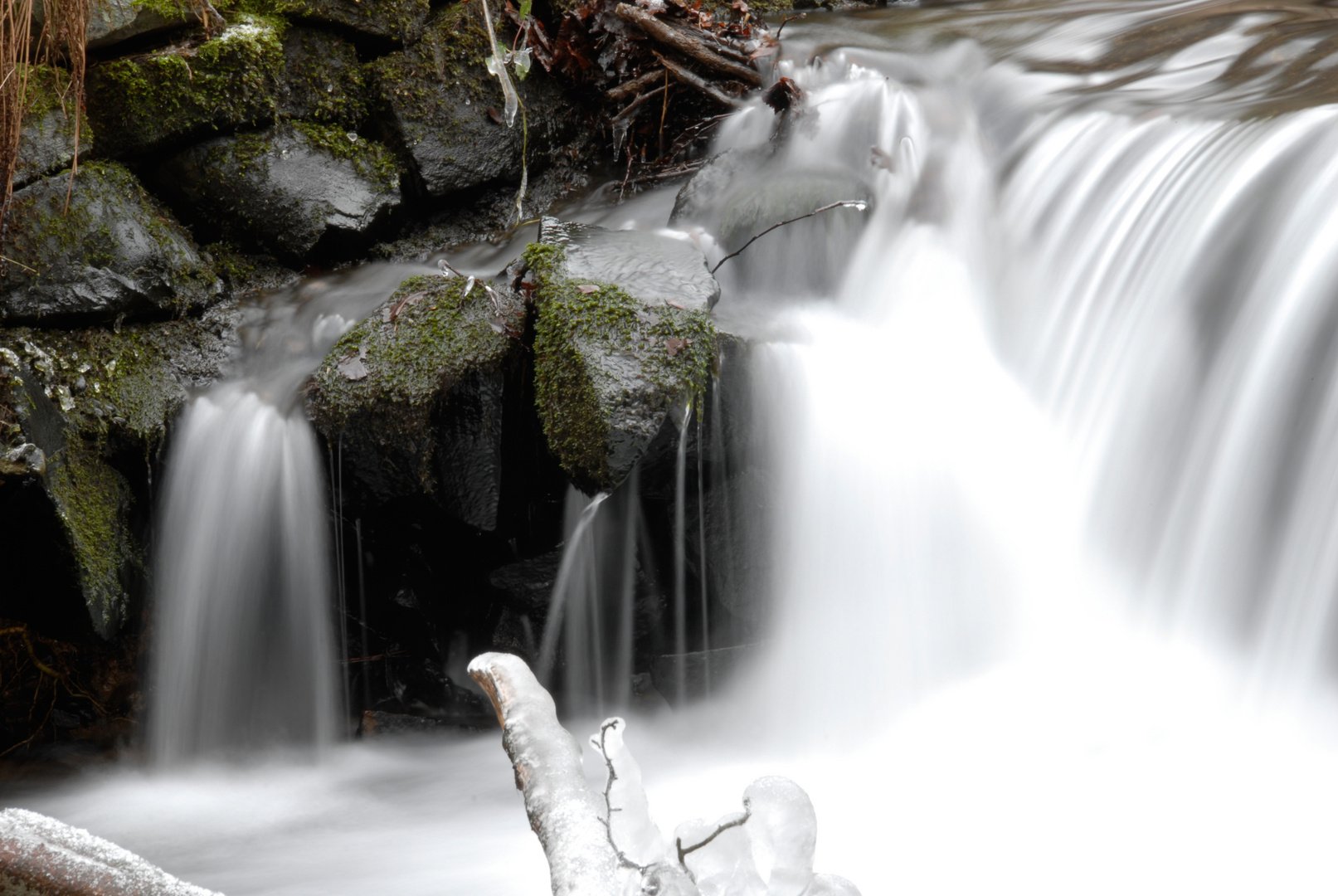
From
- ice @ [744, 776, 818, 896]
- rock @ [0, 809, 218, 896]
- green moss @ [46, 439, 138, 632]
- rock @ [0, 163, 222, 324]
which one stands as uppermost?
rock @ [0, 163, 222, 324]

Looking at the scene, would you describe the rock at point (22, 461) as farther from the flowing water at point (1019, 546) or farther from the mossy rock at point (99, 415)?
the flowing water at point (1019, 546)

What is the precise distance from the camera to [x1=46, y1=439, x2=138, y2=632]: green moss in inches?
124

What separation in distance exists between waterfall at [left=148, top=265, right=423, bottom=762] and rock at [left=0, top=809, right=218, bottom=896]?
Result: 239 centimetres

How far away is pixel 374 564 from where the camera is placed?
11.3 ft

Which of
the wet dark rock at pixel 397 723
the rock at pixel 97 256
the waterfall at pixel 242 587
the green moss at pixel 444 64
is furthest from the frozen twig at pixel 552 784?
the green moss at pixel 444 64

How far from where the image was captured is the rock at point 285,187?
403cm

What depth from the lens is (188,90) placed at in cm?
396

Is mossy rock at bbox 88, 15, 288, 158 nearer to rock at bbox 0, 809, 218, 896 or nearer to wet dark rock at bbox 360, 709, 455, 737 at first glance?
wet dark rock at bbox 360, 709, 455, 737

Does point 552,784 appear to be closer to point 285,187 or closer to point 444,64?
point 285,187

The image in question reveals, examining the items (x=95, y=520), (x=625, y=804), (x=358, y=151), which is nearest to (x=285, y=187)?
(x=358, y=151)

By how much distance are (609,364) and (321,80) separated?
97.7 inches

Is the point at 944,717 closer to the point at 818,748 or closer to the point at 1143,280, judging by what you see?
the point at 818,748

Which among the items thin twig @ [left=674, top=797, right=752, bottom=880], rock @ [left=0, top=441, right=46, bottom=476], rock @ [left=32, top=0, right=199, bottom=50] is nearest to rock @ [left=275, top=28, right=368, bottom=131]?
rock @ [left=32, top=0, right=199, bottom=50]

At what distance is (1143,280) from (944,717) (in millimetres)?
1660
